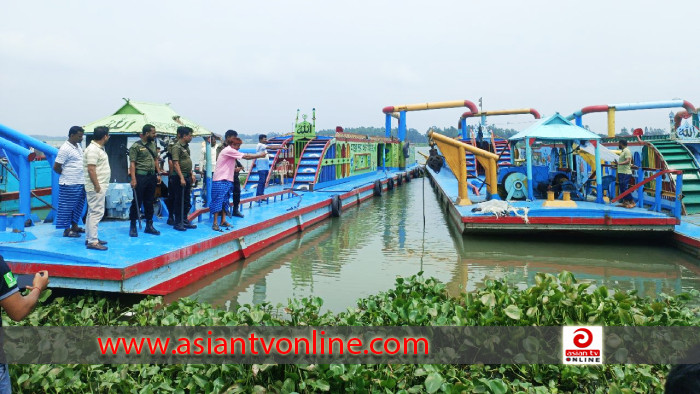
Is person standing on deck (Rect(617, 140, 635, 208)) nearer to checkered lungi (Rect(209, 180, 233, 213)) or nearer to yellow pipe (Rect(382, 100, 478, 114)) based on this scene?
checkered lungi (Rect(209, 180, 233, 213))

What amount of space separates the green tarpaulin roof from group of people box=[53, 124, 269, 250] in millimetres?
759

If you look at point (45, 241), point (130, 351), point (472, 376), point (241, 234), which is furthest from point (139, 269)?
point (472, 376)

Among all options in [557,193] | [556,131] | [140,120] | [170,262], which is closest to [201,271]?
[170,262]

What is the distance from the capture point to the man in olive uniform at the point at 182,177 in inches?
266

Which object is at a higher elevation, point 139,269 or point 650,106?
point 650,106

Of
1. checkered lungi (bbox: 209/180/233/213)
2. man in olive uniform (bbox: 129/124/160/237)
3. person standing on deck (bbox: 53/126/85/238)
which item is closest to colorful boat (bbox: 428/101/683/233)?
checkered lungi (bbox: 209/180/233/213)

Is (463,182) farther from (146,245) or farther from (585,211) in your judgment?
(146,245)

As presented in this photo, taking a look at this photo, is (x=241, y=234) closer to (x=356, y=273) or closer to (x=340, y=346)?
(x=356, y=273)

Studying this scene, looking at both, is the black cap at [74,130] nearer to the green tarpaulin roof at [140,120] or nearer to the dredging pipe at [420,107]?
the green tarpaulin roof at [140,120]

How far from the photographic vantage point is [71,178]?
242 inches

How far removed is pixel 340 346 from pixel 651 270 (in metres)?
6.60

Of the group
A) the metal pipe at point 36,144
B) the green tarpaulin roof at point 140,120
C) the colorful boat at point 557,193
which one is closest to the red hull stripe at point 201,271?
the green tarpaulin roof at point 140,120

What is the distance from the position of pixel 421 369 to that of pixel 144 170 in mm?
4857

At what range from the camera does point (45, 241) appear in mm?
5879
